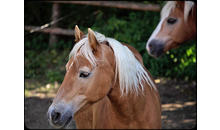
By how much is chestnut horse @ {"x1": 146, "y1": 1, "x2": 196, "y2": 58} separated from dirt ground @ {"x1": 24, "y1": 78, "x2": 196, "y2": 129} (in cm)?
126

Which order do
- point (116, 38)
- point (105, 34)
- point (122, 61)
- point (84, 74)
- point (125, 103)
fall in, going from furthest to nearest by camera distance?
1. point (105, 34)
2. point (116, 38)
3. point (125, 103)
4. point (122, 61)
5. point (84, 74)

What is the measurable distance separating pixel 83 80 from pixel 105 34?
14.2 ft

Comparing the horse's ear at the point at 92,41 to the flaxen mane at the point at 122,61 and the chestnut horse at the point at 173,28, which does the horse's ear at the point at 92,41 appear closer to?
the flaxen mane at the point at 122,61

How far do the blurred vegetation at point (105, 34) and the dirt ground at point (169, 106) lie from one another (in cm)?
30

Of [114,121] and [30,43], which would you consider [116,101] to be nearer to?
[114,121]

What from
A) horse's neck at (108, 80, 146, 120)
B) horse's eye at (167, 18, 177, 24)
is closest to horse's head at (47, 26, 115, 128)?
horse's neck at (108, 80, 146, 120)

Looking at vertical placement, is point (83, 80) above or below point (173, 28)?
below

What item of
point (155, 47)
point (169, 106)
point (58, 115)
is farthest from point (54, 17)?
point (58, 115)

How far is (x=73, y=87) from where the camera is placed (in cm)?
173

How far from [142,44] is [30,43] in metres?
4.06

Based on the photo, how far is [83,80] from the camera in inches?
68.6

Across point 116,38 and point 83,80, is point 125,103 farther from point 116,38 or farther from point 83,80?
point 116,38

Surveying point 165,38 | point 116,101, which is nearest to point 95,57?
point 116,101

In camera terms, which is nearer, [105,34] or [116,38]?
[116,38]
